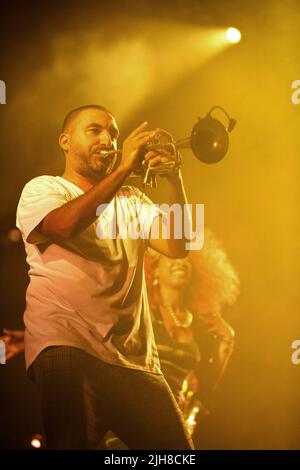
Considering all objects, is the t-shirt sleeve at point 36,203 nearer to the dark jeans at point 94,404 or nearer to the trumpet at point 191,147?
the trumpet at point 191,147

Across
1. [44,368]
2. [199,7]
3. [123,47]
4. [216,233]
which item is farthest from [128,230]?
[199,7]

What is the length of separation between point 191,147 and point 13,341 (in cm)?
129

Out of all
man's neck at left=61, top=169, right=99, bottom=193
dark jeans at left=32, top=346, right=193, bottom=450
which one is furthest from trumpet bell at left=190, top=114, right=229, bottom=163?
dark jeans at left=32, top=346, right=193, bottom=450

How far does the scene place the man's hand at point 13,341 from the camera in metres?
2.76

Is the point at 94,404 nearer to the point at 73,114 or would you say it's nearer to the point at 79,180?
the point at 79,180

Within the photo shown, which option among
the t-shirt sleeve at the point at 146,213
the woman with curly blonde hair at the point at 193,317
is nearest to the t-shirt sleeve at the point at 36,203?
the t-shirt sleeve at the point at 146,213

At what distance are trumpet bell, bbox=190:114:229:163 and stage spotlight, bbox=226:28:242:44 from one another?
21.2 inches

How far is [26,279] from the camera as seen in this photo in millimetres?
2783

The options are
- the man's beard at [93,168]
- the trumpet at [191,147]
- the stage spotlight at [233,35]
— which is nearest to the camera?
the trumpet at [191,147]

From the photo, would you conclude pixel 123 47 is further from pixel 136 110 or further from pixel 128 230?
pixel 128 230

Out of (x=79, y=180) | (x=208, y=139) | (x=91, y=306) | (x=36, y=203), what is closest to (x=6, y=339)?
(x=91, y=306)

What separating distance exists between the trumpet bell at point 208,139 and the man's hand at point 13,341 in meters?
1.24

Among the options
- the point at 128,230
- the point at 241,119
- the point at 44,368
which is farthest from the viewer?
the point at 241,119
